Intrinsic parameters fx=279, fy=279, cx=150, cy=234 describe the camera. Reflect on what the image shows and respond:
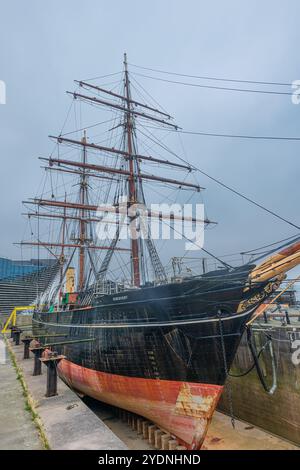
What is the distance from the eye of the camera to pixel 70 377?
36.9 feet

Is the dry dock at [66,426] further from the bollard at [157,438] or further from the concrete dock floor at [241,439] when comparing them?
the bollard at [157,438]

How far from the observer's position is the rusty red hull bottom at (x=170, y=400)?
20.1 feet

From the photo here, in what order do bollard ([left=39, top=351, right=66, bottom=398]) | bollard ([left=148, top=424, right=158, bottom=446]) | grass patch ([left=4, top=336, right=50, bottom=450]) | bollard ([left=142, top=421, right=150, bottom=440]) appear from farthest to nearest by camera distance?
bollard ([left=142, top=421, right=150, bottom=440]) < bollard ([left=148, top=424, right=158, bottom=446]) < bollard ([left=39, top=351, right=66, bottom=398]) < grass patch ([left=4, top=336, right=50, bottom=450])

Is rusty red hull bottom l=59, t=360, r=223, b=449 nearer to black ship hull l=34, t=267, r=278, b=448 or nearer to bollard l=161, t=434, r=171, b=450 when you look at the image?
black ship hull l=34, t=267, r=278, b=448

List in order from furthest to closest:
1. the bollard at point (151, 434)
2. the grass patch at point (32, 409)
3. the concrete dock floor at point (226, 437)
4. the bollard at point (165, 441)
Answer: the concrete dock floor at point (226, 437) → the bollard at point (151, 434) → the bollard at point (165, 441) → the grass patch at point (32, 409)

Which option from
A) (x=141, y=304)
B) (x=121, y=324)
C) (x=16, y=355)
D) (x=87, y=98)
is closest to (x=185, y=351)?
(x=141, y=304)

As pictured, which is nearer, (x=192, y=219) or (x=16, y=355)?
(x=16, y=355)

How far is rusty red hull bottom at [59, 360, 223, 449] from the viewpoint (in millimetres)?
6117

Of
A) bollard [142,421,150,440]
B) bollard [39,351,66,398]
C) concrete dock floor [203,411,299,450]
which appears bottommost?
concrete dock floor [203,411,299,450]

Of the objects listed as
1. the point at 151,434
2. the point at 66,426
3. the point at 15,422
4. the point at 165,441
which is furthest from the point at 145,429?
the point at 15,422

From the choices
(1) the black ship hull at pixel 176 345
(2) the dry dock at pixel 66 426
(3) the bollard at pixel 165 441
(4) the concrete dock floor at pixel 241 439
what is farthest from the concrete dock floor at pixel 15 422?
(4) the concrete dock floor at pixel 241 439

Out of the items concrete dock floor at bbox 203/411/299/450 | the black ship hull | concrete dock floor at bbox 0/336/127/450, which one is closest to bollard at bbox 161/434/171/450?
the black ship hull
